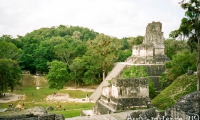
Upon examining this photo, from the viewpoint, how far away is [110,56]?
106 ft

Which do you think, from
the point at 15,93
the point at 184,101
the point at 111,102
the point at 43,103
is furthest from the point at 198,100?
the point at 15,93

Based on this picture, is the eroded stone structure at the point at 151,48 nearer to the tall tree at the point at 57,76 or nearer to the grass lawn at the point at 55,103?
the grass lawn at the point at 55,103

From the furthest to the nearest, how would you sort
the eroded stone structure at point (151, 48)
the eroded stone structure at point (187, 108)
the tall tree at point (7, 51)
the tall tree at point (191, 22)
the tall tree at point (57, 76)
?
the tall tree at point (7, 51) → the tall tree at point (57, 76) → the eroded stone structure at point (151, 48) → the tall tree at point (191, 22) → the eroded stone structure at point (187, 108)

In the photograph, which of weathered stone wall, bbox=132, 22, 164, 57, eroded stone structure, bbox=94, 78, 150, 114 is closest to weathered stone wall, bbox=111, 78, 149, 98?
eroded stone structure, bbox=94, 78, 150, 114

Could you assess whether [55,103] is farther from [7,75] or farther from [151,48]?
[151,48]

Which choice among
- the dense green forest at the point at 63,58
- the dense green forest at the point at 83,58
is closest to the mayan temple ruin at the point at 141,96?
the dense green forest at the point at 83,58

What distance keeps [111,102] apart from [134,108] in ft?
5.43

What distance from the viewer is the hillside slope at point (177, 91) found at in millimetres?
16225

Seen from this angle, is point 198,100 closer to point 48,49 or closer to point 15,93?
point 15,93

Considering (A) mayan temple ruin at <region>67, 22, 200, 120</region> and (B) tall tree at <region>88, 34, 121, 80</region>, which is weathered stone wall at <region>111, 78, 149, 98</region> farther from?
(B) tall tree at <region>88, 34, 121, 80</region>

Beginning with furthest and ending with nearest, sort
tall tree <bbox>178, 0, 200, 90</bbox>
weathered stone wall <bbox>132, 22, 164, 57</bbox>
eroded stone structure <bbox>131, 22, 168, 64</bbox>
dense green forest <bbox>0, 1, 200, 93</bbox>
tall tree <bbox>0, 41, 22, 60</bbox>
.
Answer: tall tree <bbox>0, 41, 22, 60</bbox>, weathered stone wall <bbox>132, 22, 164, 57</bbox>, eroded stone structure <bbox>131, 22, 168, 64</bbox>, dense green forest <bbox>0, 1, 200, 93</bbox>, tall tree <bbox>178, 0, 200, 90</bbox>

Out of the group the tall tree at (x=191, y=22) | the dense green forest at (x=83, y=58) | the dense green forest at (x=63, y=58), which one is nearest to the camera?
the tall tree at (x=191, y=22)

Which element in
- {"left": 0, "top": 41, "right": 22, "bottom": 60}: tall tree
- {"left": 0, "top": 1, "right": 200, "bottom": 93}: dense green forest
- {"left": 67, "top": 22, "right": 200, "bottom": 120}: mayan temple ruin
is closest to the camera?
{"left": 67, "top": 22, "right": 200, "bottom": 120}: mayan temple ruin

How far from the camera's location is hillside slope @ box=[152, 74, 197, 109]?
1623 centimetres
